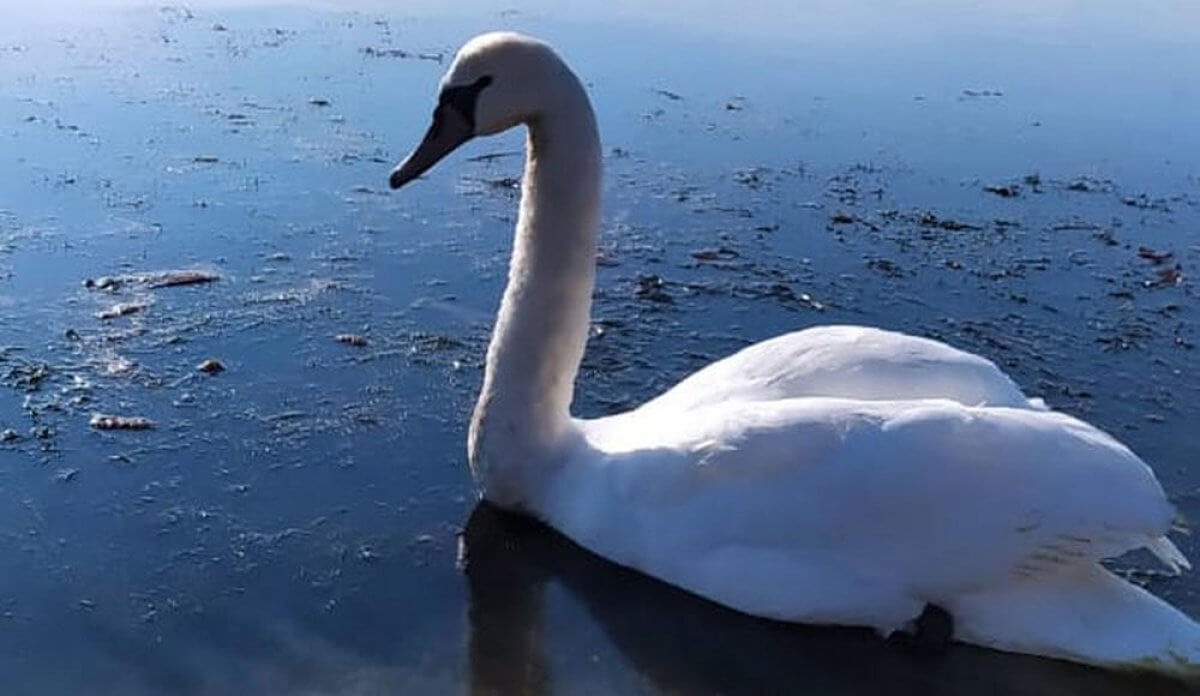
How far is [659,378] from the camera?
6762 millimetres

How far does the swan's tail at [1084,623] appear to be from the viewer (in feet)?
14.8

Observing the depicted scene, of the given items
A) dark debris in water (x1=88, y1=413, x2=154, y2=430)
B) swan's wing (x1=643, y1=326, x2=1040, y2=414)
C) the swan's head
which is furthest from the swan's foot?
dark debris in water (x1=88, y1=413, x2=154, y2=430)

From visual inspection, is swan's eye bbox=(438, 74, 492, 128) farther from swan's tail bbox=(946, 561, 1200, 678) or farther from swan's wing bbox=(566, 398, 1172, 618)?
swan's tail bbox=(946, 561, 1200, 678)

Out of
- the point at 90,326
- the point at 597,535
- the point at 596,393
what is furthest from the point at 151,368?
the point at 597,535

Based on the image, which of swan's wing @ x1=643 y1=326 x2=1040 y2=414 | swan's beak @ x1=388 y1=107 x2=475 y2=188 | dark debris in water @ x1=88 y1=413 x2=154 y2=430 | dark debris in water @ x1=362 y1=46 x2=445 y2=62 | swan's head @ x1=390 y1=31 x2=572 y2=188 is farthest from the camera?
dark debris in water @ x1=362 y1=46 x2=445 y2=62

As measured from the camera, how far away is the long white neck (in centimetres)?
539

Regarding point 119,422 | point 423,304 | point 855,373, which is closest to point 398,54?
point 423,304

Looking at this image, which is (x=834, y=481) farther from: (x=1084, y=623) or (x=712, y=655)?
(x=1084, y=623)

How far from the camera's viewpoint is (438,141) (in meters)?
5.54

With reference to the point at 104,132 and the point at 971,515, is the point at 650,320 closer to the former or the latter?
the point at 971,515

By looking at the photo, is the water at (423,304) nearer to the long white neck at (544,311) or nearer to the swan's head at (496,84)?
the long white neck at (544,311)

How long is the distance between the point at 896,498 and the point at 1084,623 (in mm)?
718

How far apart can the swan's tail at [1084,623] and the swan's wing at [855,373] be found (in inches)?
26.8

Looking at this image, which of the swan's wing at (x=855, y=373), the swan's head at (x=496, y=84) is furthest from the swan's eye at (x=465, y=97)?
the swan's wing at (x=855, y=373)
